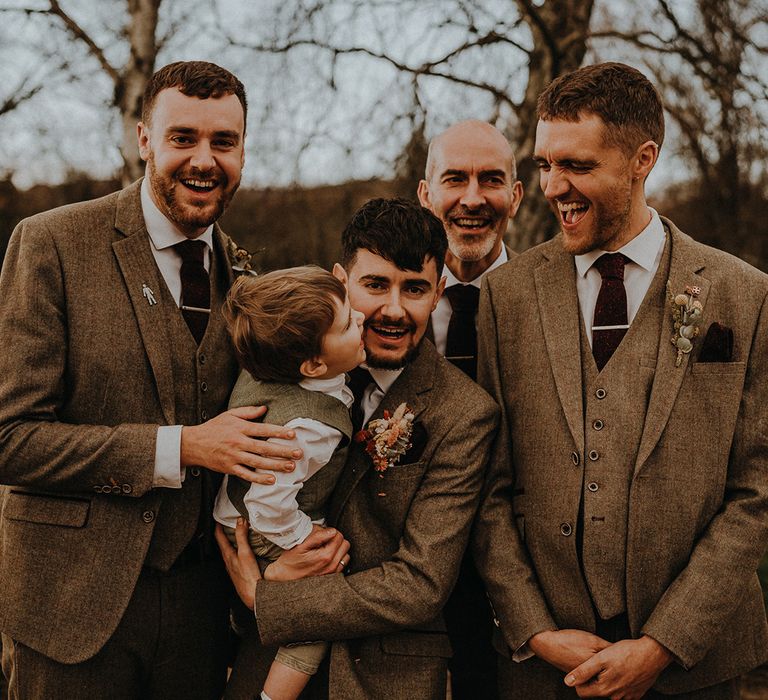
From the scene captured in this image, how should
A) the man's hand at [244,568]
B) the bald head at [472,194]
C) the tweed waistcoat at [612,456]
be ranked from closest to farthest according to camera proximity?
the tweed waistcoat at [612,456]
the man's hand at [244,568]
the bald head at [472,194]

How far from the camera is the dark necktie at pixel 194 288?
2.85 metres

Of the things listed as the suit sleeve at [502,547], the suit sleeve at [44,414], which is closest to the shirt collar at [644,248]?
the suit sleeve at [502,547]

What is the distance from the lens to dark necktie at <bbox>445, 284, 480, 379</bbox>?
3.41 m

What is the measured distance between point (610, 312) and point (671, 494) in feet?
1.97

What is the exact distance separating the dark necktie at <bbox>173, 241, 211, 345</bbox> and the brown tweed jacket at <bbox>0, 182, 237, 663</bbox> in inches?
5.7

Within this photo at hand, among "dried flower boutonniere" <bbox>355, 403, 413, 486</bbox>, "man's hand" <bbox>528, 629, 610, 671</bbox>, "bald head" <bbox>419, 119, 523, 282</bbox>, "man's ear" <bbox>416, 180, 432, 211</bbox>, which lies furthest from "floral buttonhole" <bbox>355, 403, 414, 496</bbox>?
"man's ear" <bbox>416, 180, 432, 211</bbox>

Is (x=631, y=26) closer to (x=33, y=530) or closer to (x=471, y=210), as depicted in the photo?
(x=471, y=210)

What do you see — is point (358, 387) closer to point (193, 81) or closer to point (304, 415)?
point (304, 415)

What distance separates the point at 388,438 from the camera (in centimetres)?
274

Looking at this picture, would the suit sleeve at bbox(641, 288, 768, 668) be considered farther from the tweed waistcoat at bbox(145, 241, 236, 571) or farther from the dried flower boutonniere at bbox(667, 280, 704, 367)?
the tweed waistcoat at bbox(145, 241, 236, 571)

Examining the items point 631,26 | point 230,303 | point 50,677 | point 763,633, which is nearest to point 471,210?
point 230,303

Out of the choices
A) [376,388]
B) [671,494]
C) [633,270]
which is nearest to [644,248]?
[633,270]

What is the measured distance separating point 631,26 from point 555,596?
5.51 meters

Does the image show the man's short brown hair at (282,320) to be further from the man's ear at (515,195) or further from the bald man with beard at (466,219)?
the man's ear at (515,195)
